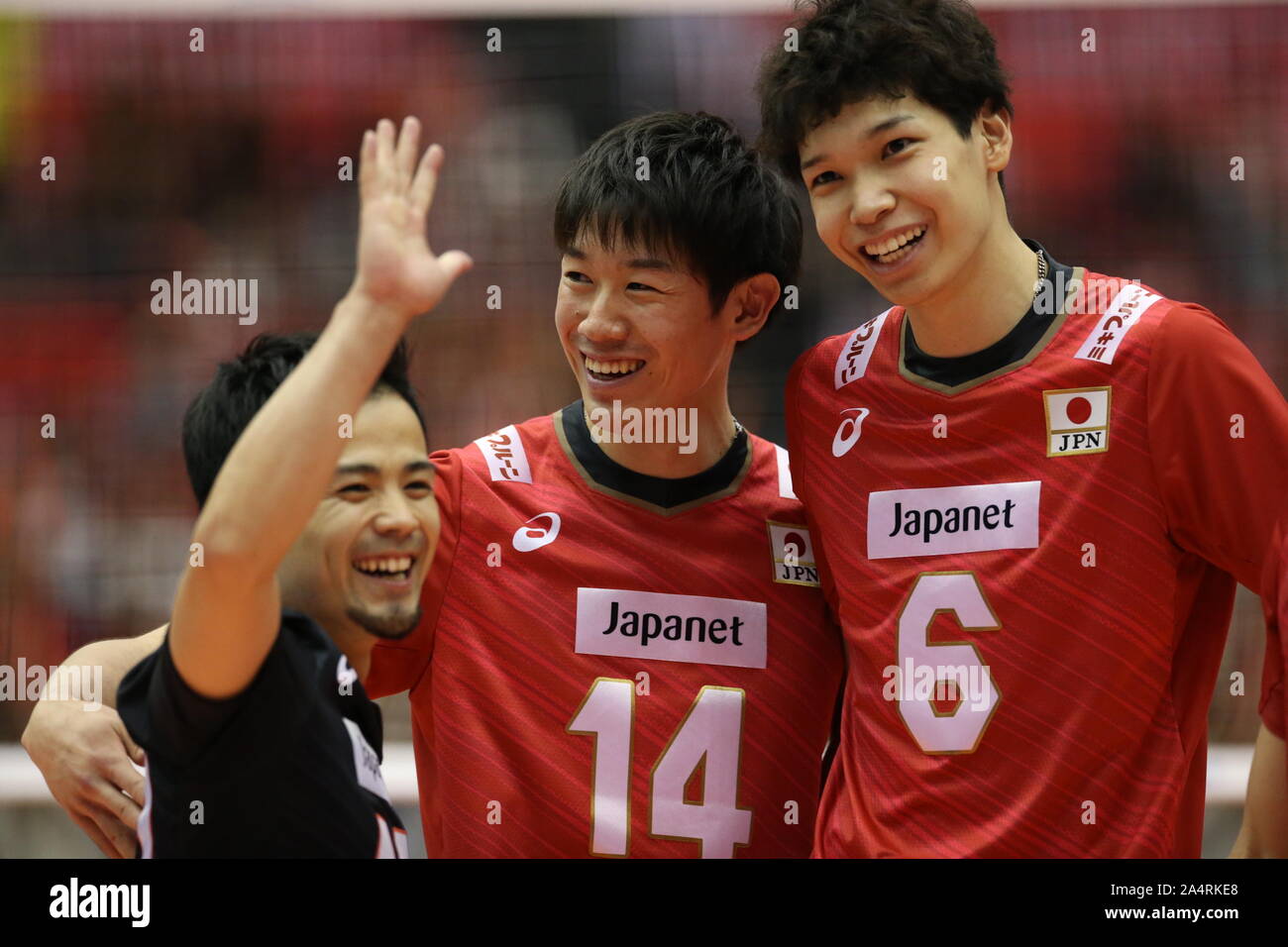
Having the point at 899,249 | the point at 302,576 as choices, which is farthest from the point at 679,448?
the point at 302,576

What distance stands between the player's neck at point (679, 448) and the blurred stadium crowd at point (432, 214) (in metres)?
1.50

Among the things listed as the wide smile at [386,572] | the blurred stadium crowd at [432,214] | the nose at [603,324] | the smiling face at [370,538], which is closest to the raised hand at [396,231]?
the smiling face at [370,538]

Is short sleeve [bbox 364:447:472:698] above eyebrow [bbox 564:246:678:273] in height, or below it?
below

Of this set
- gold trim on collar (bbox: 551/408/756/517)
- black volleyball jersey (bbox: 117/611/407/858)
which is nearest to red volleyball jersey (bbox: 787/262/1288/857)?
gold trim on collar (bbox: 551/408/756/517)

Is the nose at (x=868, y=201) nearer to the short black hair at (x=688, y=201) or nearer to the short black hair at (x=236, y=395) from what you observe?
the short black hair at (x=688, y=201)

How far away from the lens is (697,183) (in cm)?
279

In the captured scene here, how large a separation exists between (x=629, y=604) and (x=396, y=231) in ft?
3.35

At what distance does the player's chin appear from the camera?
217 centimetres

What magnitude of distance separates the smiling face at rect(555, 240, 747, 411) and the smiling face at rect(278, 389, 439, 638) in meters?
0.56

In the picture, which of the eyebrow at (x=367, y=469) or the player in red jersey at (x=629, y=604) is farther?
the player in red jersey at (x=629, y=604)

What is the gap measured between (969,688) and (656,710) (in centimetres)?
57

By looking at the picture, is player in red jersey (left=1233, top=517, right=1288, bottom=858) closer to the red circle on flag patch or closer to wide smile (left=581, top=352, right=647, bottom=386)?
the red circle on flag patch

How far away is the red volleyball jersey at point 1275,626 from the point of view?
2279mm
